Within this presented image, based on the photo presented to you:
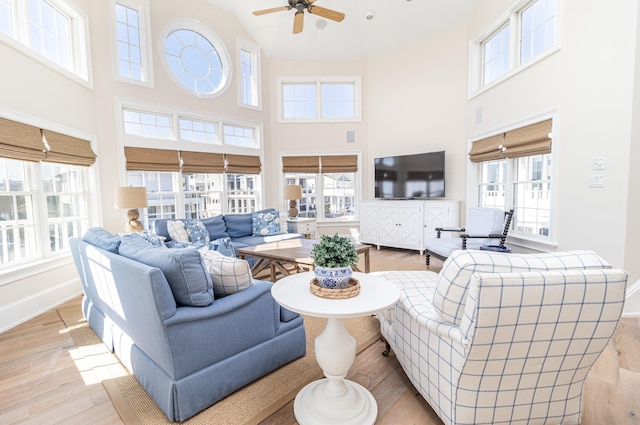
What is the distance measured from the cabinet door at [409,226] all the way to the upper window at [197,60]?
406 centimetres

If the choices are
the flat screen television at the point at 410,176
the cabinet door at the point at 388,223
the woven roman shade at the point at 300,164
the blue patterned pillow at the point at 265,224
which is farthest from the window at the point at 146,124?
the cabinet door at the point at 388,223

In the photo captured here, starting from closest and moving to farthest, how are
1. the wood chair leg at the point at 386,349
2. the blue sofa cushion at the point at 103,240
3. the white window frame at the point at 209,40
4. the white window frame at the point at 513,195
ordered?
the blue sofa cushion at the point at 103,240
the wood chair leg at the point at 386,349
the white window frame at the point at 513,195
the white window frame at the point at 209,40

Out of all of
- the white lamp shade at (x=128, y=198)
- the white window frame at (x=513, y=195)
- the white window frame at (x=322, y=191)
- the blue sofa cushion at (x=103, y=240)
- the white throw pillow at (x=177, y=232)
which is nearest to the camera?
the blue sofa cushion at (x=103, y=240)

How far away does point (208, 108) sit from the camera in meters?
5.41

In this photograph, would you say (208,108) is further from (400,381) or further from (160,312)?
(400,381)

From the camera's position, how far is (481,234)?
414 cm

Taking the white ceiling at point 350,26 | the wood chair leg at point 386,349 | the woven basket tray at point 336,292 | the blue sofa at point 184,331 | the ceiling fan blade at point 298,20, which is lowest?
the wood chair leg at point 386,349

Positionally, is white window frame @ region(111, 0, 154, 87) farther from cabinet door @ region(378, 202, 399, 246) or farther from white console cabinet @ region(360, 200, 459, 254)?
cabinet door @ region(378, 202, 399, 246)

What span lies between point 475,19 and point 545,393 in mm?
5456

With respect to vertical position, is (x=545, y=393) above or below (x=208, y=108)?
below

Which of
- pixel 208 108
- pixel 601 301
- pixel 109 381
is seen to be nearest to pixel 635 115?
pixel 601 301

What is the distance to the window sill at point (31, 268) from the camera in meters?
2.88

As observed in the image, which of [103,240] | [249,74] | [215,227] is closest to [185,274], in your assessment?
[103,240]

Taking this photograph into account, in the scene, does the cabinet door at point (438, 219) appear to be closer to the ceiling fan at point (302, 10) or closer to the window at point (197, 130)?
the ceiling fan at point (302, 10)
